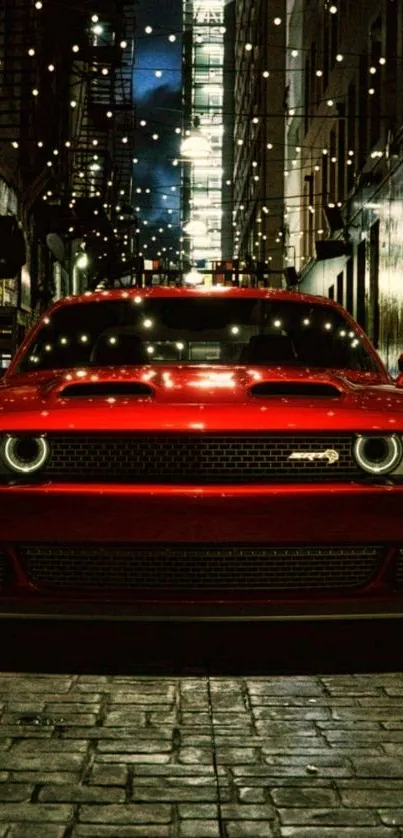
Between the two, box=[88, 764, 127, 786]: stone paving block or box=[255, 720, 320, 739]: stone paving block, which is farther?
box=[255, 720, 320, 739]: stone paving block

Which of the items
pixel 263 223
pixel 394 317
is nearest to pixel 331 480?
pixel 394 317

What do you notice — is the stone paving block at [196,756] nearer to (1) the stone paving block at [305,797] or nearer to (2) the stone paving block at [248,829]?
(1) the stone paving block at [305,797]

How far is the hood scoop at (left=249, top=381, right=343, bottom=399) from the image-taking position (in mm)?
4746

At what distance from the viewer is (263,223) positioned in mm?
68125

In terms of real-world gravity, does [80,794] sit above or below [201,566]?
below

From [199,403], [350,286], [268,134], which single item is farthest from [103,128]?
[199,403]

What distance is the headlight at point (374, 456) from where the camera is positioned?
170 inches

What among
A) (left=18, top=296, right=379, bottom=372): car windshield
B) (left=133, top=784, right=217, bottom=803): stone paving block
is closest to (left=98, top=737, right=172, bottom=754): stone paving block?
(left=133, top=784, right=217, bottom=803): stone paving block

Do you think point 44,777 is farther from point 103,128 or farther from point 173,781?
point 103,128

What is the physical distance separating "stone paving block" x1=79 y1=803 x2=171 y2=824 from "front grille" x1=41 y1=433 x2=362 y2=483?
4.30ft

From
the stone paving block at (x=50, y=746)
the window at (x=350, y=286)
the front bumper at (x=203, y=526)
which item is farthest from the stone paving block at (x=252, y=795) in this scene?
the window at (x=350, y=286)

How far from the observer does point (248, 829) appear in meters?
3.12

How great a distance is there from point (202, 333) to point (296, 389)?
5.40ft

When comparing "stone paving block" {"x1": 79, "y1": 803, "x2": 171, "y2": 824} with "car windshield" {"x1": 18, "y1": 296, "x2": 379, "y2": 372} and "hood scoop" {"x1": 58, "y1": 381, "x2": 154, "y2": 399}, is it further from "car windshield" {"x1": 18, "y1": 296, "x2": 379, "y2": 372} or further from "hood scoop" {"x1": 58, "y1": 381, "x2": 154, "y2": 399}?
"car windshield" {"x1": 18, "y1": 296, "x2": 379, "y2": 372}
